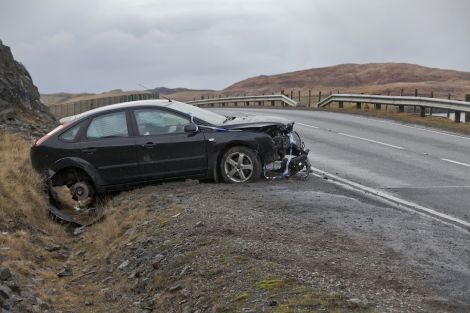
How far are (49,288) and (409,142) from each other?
40.2ft

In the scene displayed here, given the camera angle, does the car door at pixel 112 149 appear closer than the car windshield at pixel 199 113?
Yes

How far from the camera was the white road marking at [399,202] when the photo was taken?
835cm

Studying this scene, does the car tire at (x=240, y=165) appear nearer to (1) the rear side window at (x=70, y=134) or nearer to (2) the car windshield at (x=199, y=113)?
(2) the car windshield at (x=199, y=113)

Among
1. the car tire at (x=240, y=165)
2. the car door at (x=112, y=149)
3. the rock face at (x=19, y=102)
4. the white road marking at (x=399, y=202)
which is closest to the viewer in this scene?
the white road marking at (x=399, y=202)

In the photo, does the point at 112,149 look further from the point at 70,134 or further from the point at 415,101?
the point at 415,101

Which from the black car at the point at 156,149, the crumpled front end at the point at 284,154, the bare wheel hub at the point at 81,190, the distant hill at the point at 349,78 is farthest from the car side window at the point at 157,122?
the distant hill at the point at 349,78

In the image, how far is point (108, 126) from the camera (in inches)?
431

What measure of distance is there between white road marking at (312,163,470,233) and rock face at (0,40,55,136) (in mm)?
10871

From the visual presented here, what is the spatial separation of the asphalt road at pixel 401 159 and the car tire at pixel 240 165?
2031 mm

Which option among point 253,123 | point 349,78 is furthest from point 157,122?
point 349,78

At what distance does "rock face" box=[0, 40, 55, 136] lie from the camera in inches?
778

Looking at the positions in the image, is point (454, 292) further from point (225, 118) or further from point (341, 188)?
point (225, 118)

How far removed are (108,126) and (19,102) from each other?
1163 cm

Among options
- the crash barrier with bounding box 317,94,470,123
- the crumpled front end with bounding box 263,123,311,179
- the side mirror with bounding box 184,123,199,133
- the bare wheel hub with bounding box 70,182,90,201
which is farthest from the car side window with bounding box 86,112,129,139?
the crash barrier with bounding box 317,94,470,123
